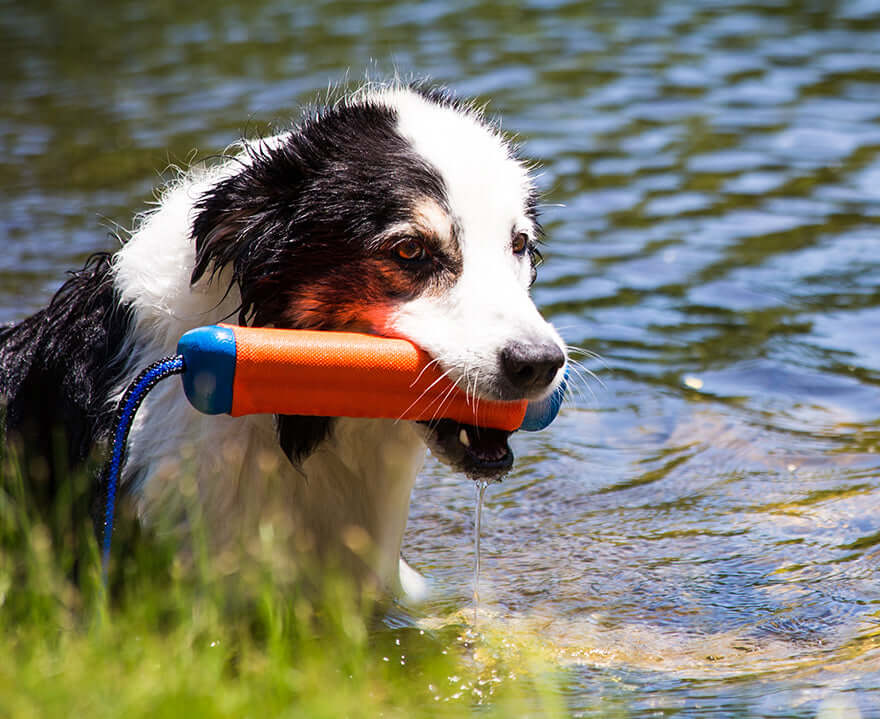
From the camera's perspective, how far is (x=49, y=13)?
1605 cm

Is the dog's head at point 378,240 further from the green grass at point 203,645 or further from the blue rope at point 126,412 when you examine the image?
the green grass at point 203,645

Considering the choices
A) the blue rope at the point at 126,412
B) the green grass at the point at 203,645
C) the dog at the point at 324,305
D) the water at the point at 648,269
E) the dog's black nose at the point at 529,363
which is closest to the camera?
the green grass at the point at 203,645

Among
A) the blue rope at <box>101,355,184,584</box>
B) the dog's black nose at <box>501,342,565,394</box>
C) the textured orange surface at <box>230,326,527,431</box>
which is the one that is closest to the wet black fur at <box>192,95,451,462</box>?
the textured orange surface at <box>230,326,527,431</box>

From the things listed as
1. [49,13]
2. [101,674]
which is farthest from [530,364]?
[49,13]

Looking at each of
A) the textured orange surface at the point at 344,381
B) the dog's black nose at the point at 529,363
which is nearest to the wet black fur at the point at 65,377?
the textured orange surface at the point at 344,381

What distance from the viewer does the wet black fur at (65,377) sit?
390 centimetres

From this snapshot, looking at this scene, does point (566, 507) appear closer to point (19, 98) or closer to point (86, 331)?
point (86, 331)

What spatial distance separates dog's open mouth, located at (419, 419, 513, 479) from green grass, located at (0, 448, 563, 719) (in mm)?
481

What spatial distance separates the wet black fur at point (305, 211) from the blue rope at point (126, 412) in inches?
12.8

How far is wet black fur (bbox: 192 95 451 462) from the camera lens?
364 cm

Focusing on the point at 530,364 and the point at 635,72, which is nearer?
the point at 530,364

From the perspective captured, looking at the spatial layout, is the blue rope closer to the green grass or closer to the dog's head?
the green grass

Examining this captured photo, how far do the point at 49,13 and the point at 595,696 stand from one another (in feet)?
46.8

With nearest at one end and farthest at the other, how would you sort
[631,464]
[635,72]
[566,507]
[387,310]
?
1. [387,310]
2. [566,507]
3. [631,464]
4. [635,72]
